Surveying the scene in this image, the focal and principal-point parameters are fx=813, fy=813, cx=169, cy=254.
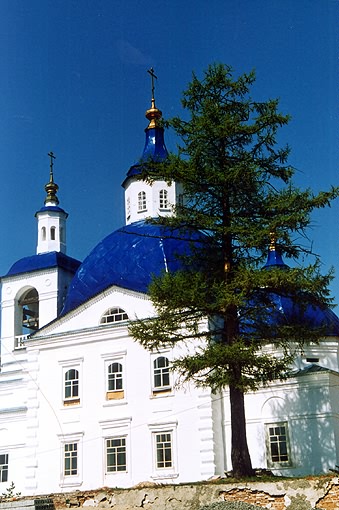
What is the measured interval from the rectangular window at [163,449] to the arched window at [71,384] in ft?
10.1

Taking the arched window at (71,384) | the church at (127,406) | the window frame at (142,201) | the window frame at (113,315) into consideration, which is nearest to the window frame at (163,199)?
the window frame at (142,201)

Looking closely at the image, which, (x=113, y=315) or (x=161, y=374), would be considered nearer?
(x=161, y=374)

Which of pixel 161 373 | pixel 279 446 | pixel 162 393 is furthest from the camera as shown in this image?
pixel 161 373

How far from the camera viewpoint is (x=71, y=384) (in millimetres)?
25562

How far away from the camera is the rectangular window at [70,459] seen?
81.3 ft

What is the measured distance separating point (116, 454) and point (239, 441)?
746cm

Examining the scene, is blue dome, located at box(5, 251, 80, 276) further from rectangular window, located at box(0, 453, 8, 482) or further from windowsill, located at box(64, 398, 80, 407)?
rectangular window, located at box(0, 453, 8, 482)

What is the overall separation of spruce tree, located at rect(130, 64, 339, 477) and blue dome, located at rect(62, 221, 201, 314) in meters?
6.16

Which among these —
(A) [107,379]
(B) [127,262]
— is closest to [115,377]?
(A) [107,379]

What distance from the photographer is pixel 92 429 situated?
24.9 m

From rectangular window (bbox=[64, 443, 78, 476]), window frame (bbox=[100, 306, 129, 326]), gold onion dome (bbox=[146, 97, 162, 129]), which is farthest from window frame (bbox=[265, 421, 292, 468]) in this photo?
gold onion dome (bbox=[146, 97, 162, 129])

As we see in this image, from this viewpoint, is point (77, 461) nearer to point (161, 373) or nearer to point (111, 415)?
point (111, 415)

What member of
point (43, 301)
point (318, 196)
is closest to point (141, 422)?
point (43, 301)

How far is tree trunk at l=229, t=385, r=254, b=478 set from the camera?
1770cm
